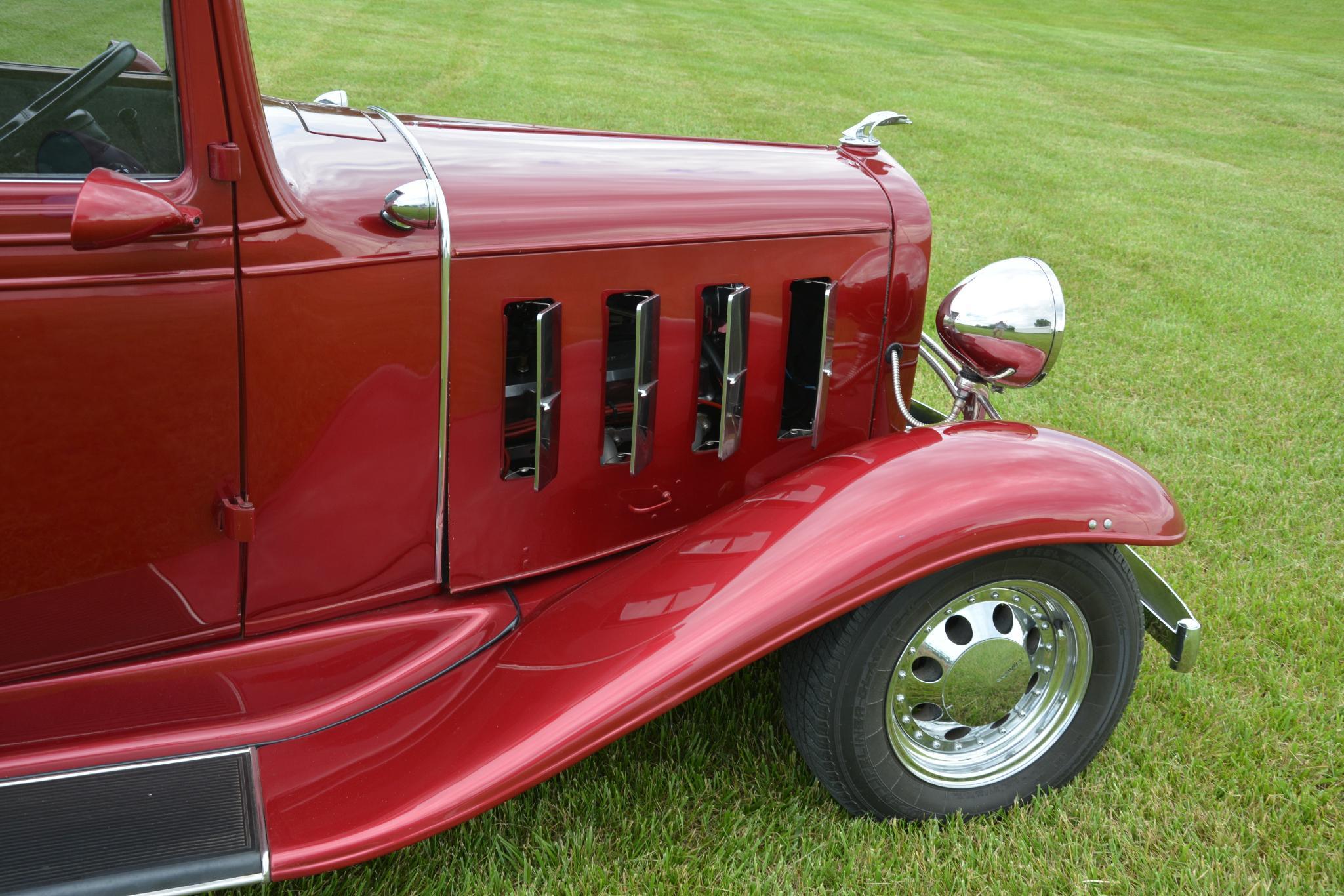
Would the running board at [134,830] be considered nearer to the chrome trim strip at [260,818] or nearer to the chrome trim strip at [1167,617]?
the chrome trim strip at [260,818]

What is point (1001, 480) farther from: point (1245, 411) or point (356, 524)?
point (1245, 411)

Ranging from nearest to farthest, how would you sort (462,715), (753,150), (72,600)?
(72,600), (462,715), (753,150)

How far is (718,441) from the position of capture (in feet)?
7.68

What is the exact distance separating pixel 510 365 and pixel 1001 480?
973mm

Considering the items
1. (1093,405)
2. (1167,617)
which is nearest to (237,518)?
(1167,617)

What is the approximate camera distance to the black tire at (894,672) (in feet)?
6.66

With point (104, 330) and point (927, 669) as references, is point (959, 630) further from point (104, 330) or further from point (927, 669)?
point (104, 330)

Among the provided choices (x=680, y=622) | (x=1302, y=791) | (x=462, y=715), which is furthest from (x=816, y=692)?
(x=1302, y=791)

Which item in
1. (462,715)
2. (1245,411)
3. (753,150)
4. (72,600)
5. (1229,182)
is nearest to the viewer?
(72,600)

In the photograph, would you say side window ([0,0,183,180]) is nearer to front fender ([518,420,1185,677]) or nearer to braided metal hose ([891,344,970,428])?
front fender ([518,420,1185,677])

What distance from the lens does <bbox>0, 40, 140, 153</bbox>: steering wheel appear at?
5.15 ft

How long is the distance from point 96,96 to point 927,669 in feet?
5.90

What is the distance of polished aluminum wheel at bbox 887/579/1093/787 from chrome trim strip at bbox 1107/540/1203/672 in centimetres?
18

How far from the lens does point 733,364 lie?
2262 millimetres
